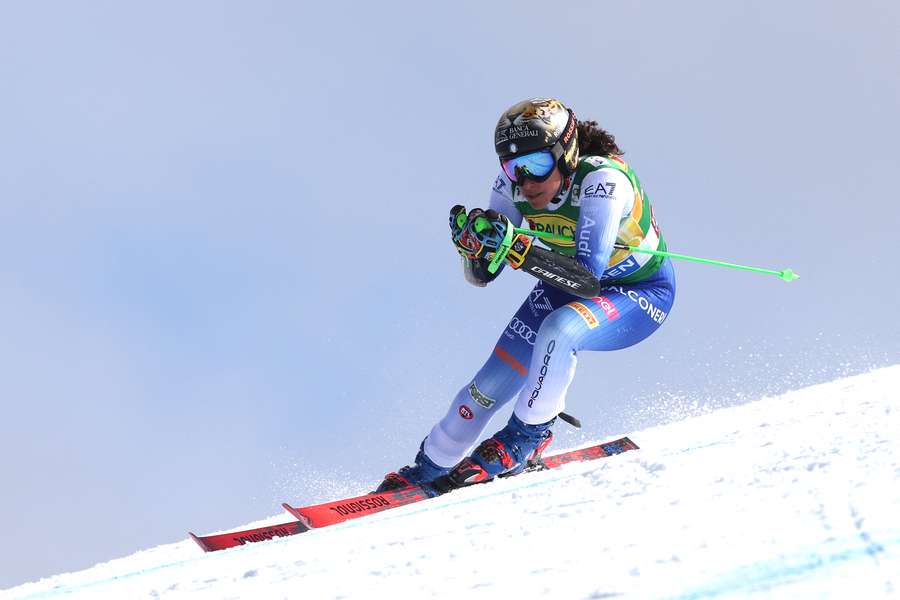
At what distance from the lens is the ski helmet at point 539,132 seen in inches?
199

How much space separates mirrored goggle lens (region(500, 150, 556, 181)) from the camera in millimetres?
5094

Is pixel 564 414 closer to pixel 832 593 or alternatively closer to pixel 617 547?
pixel 617 547

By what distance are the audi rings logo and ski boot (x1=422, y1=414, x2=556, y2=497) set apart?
0.55 meters

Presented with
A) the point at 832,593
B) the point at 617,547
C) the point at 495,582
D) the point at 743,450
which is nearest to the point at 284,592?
the point at 495,582

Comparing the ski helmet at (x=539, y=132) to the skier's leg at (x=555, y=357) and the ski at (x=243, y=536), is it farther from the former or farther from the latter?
the ski at (x=243, y=536)

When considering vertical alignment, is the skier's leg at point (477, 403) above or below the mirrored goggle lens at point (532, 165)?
below

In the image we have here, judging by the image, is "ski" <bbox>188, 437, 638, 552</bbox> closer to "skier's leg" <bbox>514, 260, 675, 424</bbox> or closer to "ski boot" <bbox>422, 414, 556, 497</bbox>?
"ski boot" <bbox>422, 414, 556, 497</bbox>

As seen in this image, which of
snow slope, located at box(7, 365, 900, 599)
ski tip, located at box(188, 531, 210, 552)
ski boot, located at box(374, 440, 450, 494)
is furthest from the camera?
ski boot, located at box(374, 440, 450, 494)

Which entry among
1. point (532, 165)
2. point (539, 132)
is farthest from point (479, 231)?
point (539, 132)

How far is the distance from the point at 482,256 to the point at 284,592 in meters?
2.42

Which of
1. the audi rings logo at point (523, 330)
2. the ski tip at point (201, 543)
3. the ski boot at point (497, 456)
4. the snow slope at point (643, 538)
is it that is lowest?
the snow slope at point (643, 538)

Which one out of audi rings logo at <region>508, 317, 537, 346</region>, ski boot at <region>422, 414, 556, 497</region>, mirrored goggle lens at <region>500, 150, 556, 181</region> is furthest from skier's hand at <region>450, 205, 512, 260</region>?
ski boot at <region>422, 414, 556, 497</region>

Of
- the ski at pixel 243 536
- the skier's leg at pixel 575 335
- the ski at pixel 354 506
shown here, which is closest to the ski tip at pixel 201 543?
the ski at pixel 243 536

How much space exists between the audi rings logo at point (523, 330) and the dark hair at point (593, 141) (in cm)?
104
